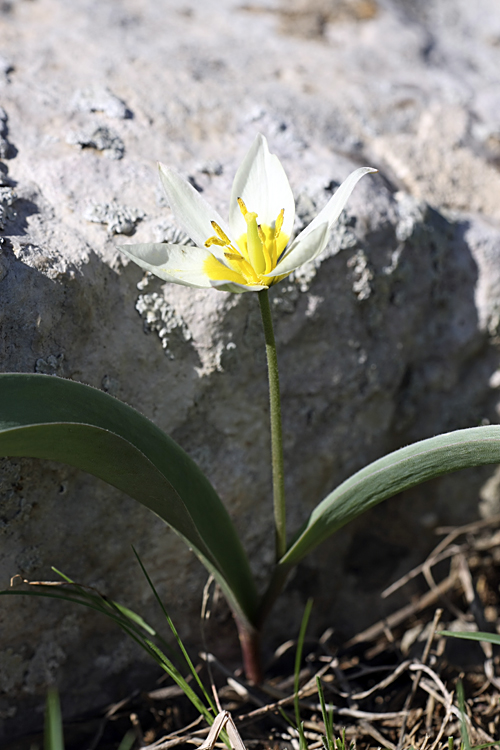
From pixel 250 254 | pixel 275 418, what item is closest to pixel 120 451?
pixel 275 418

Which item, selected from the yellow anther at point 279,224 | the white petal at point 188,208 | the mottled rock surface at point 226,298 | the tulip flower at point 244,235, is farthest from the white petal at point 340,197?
the mottled rock surface at point 226,298

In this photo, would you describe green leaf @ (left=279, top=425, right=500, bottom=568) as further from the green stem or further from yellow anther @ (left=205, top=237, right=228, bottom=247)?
yellow anther @ (left=205, top=237, right=228, bottom=247)

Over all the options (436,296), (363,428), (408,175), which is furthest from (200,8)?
(363,428)

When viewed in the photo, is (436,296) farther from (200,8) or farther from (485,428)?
(200,8)

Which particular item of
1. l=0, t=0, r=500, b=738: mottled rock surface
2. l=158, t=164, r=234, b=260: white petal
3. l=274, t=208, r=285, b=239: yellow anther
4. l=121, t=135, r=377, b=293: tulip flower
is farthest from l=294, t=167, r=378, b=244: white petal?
l=0, t=0, r=500, b=738: mottled rock surface

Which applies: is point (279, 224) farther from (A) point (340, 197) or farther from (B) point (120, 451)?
(B) point (120, 451)

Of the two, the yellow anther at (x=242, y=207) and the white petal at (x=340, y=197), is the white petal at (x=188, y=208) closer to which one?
the yellow anther at (x=242, y=207)
